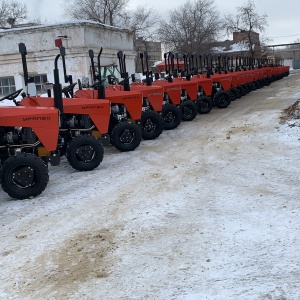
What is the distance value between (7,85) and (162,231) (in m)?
20.8

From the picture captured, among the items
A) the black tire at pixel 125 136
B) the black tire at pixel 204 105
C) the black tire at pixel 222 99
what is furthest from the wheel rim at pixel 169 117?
the black tire at pixel 222 99

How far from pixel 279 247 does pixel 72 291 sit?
6.13ft

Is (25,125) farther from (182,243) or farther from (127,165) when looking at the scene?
(182,243)

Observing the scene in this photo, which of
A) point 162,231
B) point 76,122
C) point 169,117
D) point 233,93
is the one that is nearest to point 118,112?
point 76,122

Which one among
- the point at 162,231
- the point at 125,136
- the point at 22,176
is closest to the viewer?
the point at 162,231

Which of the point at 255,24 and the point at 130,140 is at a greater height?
the point at 255,24

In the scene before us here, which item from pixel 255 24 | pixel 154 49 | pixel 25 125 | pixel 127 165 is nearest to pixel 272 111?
pixel 127 165

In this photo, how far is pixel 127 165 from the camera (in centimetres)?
752

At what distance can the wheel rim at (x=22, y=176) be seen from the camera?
228 inches

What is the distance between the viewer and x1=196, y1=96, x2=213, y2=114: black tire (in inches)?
560

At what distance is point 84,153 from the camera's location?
7242mm

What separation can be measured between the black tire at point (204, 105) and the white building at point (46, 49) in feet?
29.9

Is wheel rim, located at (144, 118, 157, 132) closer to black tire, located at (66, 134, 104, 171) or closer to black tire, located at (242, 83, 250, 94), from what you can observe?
black tire, located at (66, 134, 104, 171)

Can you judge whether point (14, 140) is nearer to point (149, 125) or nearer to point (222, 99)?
point (149, 125)
